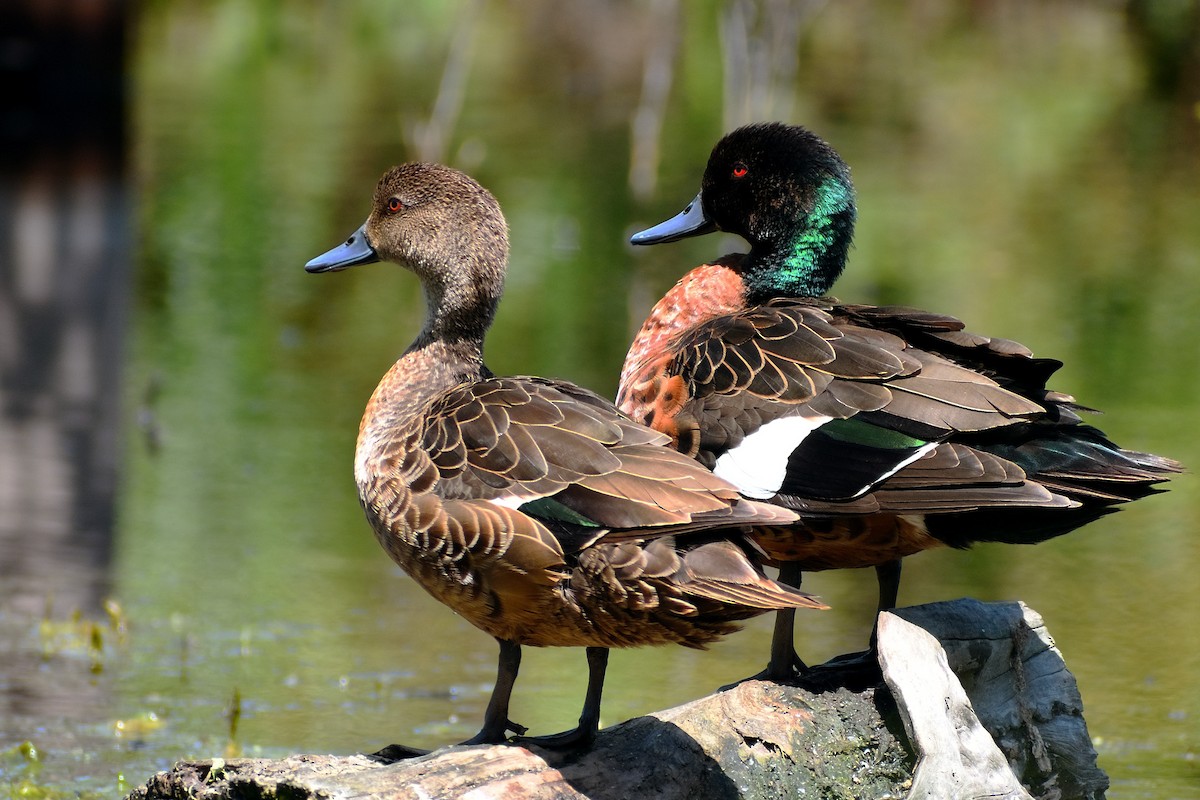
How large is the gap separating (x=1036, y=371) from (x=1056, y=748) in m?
1.07

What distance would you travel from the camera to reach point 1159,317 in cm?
1255

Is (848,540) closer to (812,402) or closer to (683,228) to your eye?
(812,402)


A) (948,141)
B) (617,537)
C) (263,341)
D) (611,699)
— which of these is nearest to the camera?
(617,537)

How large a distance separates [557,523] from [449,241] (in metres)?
1.35

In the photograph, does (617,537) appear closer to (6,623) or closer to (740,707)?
(740,707)

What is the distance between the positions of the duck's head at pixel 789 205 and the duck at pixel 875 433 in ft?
1.06

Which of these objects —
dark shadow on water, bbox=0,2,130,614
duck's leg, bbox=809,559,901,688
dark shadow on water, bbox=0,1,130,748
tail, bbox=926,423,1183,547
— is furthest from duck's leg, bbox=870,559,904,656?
dark shadow on water, bbox=0,2,130,614

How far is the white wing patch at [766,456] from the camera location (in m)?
4.44

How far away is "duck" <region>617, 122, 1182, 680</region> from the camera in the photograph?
14.2 feet

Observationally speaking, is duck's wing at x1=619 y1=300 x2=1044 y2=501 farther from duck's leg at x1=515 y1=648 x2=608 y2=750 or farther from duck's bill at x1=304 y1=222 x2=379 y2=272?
duck's bill at x1=304 y1=222 x2=379 y2=272

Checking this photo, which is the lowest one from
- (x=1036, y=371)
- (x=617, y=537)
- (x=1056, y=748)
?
(x=1056, y=748)

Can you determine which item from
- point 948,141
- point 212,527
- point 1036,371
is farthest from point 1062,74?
point 1036,371

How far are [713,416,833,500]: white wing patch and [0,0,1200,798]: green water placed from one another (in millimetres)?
1601

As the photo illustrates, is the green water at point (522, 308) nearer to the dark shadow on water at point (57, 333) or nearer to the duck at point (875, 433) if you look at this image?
the dark shadow on water at point (57, 333)
